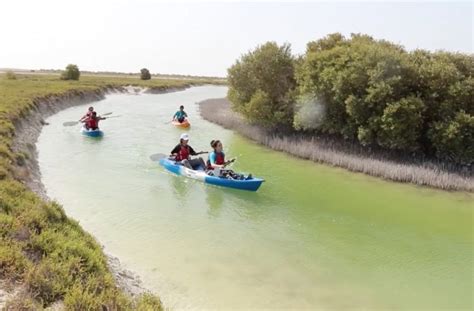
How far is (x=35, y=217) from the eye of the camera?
7.26m

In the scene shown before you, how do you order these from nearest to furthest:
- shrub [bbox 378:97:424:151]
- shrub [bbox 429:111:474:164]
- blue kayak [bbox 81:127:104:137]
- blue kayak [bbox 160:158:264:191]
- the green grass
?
the green grass → blue kayak [bbox 160:158:264:191] → shrub [bbox 429:111:474:164] → shrub [bbox 378:97:424:151] → blue kayak [bbox 81:127:104:137]

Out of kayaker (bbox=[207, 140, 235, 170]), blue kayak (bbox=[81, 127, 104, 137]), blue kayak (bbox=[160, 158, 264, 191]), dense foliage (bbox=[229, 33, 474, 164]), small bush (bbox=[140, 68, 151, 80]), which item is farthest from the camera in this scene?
small bush (bbox=[140, 68, 151, 80])

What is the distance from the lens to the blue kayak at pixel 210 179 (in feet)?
44.6

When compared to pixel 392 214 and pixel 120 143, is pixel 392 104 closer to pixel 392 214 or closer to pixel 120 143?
pixel 392 214

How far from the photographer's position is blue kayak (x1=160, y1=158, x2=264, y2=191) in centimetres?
1359

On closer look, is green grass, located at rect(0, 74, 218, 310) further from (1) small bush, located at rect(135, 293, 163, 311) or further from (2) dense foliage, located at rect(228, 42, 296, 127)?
(2) dense foliage, located at rect(228, 42, 296, 127)

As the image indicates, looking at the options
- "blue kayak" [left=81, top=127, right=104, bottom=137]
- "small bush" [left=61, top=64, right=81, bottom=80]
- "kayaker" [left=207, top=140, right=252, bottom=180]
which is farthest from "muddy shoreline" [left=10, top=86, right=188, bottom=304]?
"small bush" [left=61, top=64, right=81, bottom=80]

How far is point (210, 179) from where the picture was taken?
47.1ft

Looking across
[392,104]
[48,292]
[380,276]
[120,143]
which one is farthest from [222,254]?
[120,143]

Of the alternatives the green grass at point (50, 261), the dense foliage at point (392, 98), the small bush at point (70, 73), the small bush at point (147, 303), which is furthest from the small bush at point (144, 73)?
the small bush at point (147, 303)

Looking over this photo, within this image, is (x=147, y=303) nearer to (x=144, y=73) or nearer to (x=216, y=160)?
(x=216, y=160)

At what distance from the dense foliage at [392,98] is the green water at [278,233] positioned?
8.43ft

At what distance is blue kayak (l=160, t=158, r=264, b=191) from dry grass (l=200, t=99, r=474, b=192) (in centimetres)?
558

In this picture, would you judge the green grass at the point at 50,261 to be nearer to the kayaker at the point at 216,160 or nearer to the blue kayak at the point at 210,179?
the blue kayak at the point at 210,179
